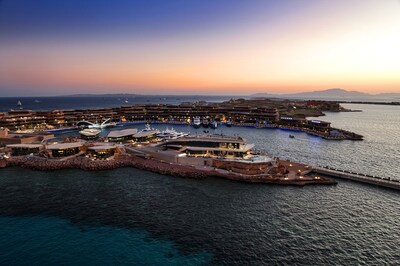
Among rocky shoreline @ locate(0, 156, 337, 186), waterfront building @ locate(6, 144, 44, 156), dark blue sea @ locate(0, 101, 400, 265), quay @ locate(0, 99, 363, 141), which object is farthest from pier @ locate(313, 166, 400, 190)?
waterfront building @ locate(6, 144, 44, 156)

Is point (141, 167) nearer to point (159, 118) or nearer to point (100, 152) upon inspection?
point (100, 152)

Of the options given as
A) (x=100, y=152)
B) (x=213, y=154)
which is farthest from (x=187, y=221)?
(x=100, y=152)

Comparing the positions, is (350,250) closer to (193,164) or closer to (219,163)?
(219,163)

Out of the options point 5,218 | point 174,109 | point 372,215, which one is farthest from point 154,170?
point 174,109

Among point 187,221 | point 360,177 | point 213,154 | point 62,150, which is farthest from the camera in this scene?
point 62,150

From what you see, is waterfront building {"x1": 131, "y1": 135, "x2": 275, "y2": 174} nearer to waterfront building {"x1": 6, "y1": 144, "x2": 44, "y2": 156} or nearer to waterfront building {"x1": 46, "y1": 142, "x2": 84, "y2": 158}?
waterfront building {"x1": 46, "y1": 142, "x2": 84, "y2": 158}

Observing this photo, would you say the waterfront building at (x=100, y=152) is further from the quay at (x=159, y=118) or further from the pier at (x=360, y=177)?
the quay at (x=159, y=118)

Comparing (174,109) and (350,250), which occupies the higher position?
(174,109)
